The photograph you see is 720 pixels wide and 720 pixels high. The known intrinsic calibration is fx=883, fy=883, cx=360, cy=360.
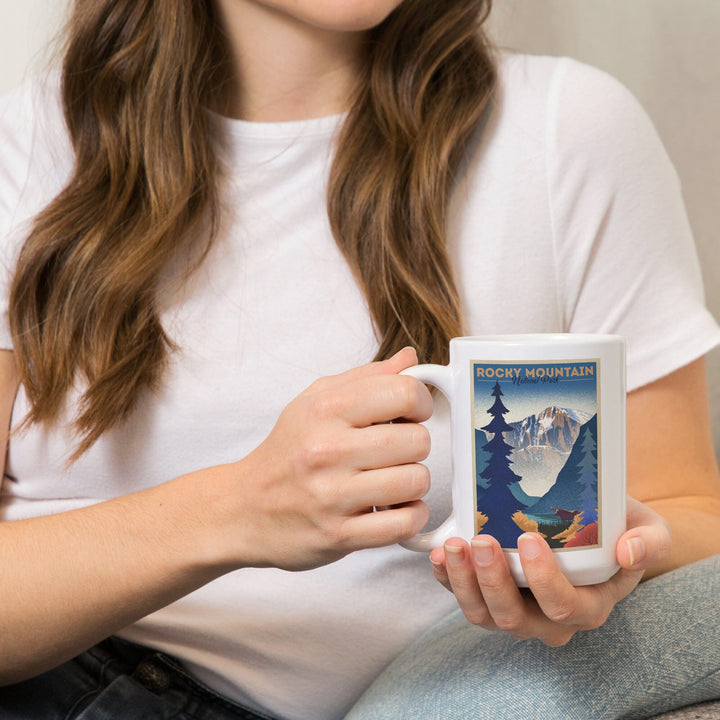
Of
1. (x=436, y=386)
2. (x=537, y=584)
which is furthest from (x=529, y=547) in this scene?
(x=436, y=386)

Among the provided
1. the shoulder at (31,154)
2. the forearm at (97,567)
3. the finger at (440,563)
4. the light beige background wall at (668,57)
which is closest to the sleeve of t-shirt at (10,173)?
the shoulder at (31,154)

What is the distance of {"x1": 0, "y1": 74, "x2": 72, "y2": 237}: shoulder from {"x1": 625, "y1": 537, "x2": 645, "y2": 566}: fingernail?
0.79m

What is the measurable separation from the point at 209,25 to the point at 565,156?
1.56 ft

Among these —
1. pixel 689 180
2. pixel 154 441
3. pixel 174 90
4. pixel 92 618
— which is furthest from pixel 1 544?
pixel 689 180

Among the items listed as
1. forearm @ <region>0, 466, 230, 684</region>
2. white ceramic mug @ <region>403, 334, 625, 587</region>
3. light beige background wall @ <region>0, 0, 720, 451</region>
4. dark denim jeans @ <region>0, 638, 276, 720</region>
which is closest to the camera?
white ceramic mug @ <region>403, 334, 625, 587</region>

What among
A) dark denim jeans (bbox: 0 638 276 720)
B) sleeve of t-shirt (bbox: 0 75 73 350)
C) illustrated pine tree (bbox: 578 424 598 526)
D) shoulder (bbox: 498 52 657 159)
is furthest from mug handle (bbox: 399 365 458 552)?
sleeve of t-shirt (bbox: 0 75 73 350)

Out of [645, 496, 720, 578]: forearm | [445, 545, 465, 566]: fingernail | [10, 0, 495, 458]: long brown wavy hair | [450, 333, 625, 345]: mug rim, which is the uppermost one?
[10, 0, 495, 458]: long brown wavy hair

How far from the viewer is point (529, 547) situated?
0.64 metres

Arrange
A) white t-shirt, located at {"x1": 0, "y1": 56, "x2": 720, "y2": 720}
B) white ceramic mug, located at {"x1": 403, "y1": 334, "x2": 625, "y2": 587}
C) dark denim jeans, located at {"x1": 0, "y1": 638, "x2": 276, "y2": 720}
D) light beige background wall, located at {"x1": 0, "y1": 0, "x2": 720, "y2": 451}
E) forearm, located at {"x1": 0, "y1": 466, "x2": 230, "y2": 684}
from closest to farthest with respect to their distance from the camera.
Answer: white ceramic mug, located at {"x1": 403, "y1": 334, "x2": 625, "y2": 587}, forearm, located at {"x1": 0, "y1": 466, "x2": 230, "y2": 684}, dark denim jeans, located at {"x1": 0, "y1": 638, "x2": 276, "y2": 720}, white t-shirt, located at {"x1": 0, "y1": 56, "x2": 720, "y2": 720}, light beige background wall, located at {"x1": 0, "y1": 0, "x2": 720, "y2": 451}

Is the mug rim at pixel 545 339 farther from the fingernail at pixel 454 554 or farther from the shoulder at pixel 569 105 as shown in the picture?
the shoulder at pixel 569 105

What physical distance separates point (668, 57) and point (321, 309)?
938 millimetres

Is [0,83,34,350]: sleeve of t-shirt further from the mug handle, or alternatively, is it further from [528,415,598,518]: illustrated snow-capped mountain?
[528,415,598,518]: illustrated snow-capped mountain

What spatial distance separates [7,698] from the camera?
0.88 meters

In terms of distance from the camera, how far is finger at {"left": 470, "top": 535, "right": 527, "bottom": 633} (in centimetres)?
65
